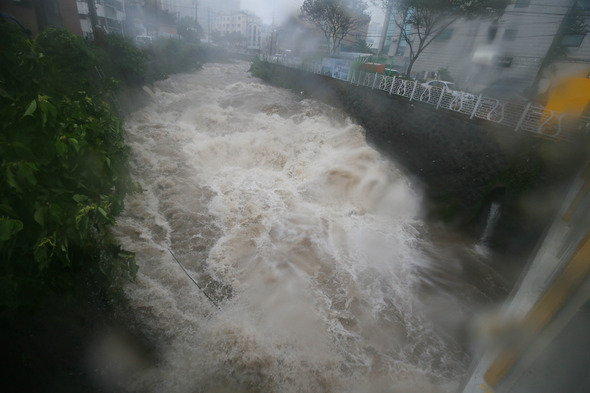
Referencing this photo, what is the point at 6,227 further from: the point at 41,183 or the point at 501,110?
the point at 501,110

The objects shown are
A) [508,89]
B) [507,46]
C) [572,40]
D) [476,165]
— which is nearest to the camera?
[476,165]

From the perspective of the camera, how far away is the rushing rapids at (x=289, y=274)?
3358mm

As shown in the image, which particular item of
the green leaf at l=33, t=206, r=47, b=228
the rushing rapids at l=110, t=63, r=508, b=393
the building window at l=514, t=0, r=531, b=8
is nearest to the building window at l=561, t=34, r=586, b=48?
the building window at l=514, t=0, r=531, b=8

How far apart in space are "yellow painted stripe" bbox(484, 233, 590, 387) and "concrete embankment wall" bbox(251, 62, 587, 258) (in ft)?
14.3

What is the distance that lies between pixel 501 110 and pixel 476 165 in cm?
143

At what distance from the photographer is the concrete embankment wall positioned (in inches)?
211

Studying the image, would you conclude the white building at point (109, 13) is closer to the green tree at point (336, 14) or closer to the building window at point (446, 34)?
the green tree at point (336, 14)

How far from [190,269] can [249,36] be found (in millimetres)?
57663

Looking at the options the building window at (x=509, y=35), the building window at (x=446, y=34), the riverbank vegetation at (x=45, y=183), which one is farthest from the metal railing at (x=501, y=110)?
the building window at (x=446, y=34)

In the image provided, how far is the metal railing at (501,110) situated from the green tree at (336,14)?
14.7m

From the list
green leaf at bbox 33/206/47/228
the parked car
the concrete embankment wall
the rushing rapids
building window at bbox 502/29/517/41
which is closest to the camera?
green leaf at bbox 33/206/47/228

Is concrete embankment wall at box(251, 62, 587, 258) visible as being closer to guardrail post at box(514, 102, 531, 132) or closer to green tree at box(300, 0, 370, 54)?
guardrail post at box(514, 102, 531, 132)

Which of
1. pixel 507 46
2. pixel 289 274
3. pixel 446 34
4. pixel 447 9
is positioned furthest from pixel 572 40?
pixel 289 274

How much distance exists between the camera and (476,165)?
6559mm
